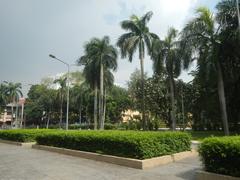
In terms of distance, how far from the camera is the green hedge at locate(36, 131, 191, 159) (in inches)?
411

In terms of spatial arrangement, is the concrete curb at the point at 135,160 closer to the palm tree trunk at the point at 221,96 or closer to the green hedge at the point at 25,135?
the green hedge at the point at 25,135

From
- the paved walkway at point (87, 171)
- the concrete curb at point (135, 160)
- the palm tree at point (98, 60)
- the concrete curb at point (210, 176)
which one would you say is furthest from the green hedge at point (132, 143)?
the palm tree at point (98, 60)

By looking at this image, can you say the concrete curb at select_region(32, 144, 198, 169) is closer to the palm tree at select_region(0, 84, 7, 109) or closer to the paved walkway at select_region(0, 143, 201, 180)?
the paved walkway at select_region(0, 143, 201, 180)

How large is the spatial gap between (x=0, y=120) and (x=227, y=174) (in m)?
121

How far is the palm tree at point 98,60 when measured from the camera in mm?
38844

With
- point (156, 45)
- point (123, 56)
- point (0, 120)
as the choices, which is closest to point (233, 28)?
point (156, 45)

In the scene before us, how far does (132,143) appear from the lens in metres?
10.6

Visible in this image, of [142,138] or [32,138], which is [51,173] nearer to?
[142,138]

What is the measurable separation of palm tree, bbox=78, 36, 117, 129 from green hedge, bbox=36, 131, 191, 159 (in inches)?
964

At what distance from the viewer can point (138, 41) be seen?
112 feet

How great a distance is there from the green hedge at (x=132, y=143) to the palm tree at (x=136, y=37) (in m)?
20.3

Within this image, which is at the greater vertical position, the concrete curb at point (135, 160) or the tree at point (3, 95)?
the tree at point (3, 95)

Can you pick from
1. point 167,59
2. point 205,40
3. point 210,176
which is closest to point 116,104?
point 167,59

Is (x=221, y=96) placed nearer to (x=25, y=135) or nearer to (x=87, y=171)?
(x=25, y=135)
